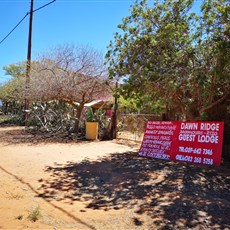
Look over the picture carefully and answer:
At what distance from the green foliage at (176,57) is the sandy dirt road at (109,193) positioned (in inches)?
92.7

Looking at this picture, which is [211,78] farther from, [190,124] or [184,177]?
[184,177]

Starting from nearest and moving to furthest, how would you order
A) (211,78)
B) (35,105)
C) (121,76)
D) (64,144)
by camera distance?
1. (211,78)
2. (121,76)
3. (64,144)
4. (35,105)

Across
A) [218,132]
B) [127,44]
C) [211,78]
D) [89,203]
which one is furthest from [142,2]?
[89,203]

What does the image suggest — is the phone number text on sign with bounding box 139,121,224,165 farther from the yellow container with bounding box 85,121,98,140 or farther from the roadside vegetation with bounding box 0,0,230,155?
the yellow container with bounding box 85,121,98,140

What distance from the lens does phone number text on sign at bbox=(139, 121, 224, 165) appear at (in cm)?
796

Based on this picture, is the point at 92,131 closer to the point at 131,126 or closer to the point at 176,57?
the point at 131,126

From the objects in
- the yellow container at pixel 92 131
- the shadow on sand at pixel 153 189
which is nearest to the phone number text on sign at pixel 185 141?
the shadow on sand at pixel 153 189

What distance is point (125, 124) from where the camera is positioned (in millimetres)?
14523

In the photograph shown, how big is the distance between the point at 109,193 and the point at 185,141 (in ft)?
13.1

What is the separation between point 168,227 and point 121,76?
270 inches

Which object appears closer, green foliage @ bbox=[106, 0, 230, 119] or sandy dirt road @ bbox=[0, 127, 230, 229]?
sandy dirt road @ bbox=[0, 127, 230, 229]

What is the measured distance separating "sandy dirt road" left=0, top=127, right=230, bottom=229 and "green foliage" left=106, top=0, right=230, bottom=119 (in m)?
2.35

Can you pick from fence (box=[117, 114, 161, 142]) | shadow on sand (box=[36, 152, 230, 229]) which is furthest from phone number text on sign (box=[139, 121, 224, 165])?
fence (box=[117, 114, 161, 142])

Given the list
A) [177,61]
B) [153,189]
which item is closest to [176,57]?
[177,61]
